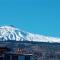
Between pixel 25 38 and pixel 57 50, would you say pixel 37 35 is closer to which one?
pixel 25 38

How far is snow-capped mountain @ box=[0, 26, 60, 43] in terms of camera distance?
97.7 feet

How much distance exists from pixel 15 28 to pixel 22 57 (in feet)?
21.8

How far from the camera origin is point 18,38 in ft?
98.3

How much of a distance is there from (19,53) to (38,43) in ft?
6.23

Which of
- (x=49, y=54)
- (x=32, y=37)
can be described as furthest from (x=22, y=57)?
(x=32, y=37)

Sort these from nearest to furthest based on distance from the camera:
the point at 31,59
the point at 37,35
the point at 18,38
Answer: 1. the point at 31,59
2. the point at 18,38
3. the point at 37,35

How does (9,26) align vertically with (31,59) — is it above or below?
above

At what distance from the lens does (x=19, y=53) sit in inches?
1056

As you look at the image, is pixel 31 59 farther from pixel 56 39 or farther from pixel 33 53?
pixel 56 39

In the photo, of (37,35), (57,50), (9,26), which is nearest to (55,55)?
(57,50)

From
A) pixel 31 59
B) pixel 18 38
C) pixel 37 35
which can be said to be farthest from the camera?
pixel 37 35

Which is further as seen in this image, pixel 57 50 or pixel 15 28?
pixel 15 28

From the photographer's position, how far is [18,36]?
31.0 metres

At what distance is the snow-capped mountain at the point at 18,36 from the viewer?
97.7 feet
